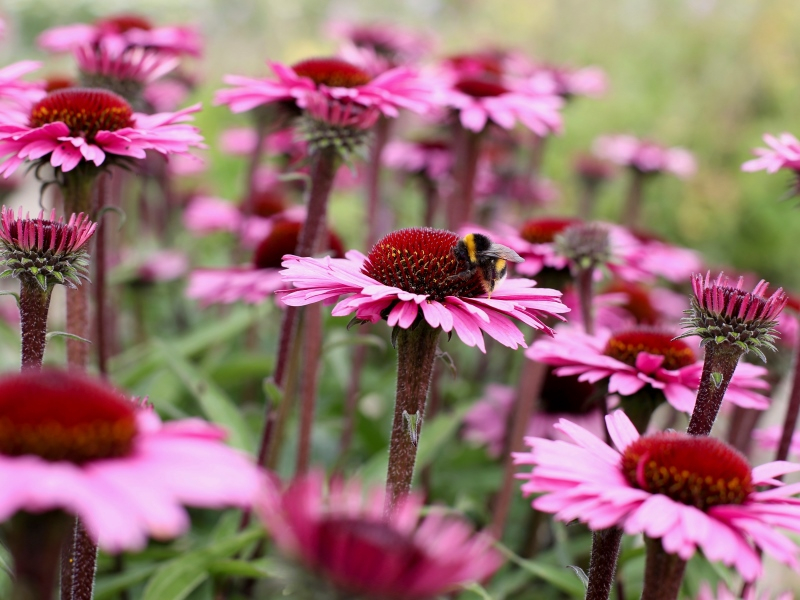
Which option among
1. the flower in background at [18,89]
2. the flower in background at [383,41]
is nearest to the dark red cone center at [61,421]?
the flower in background at [18,89]

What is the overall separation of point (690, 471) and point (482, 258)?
41cm

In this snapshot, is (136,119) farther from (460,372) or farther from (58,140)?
(460,372)

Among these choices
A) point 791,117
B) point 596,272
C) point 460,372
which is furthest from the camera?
point 791,117

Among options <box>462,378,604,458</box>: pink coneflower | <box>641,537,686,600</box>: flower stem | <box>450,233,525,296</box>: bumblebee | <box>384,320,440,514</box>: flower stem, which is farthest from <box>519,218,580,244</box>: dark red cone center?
<box>641,537,686,600</box>: flower stem

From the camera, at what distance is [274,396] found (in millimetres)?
1423

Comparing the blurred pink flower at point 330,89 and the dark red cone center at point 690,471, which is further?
the blurred pink flower at point 330,89

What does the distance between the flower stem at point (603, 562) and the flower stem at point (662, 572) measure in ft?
0.39

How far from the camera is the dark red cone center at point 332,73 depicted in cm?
151

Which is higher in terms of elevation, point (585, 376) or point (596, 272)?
point (596, 272)

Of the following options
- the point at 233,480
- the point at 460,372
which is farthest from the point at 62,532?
the point at 460,372

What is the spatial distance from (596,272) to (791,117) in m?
4.54

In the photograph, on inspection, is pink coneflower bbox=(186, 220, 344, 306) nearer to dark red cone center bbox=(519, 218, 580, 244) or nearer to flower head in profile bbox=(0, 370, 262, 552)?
dark red cone center bbox=(519, 218, 580, 244)

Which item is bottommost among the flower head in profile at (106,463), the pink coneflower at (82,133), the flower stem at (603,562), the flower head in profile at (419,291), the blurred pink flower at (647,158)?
the flower stem at (603,562)

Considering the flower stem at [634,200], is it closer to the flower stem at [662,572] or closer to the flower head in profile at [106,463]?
the flower stem at [662,572]
